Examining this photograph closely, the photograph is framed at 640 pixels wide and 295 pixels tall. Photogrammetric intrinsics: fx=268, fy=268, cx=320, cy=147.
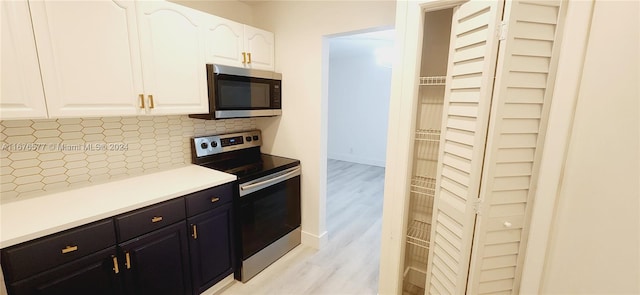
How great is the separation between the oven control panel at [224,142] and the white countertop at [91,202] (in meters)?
0.33

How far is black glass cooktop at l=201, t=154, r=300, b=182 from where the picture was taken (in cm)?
209

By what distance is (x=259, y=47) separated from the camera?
234 centimetres

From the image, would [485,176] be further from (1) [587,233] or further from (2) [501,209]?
(1) [587,233]

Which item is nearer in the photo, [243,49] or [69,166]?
[69,166]

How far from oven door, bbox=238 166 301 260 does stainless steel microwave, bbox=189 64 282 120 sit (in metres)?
0.57

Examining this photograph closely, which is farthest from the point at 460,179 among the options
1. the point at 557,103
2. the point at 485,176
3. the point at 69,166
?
the point at 69,166

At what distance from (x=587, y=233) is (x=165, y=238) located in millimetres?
1884

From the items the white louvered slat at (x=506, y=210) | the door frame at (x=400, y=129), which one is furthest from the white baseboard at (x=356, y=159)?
the white louvered slat at (x=506, y=210)

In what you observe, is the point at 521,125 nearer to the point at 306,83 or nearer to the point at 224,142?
the point at 306,83

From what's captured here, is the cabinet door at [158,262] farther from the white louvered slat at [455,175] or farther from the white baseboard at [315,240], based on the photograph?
the white louvered slat at [455,175]

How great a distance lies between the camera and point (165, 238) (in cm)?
162

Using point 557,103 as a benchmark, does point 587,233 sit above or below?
below

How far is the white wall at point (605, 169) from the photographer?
1.71 ft

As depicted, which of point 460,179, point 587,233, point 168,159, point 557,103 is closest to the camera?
point 587,233
